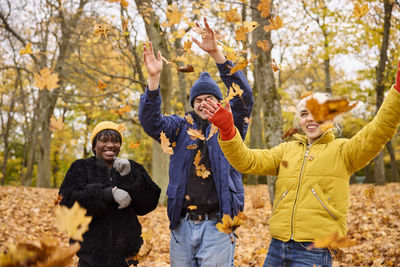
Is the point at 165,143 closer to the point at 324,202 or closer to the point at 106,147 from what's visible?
the point at 106,147

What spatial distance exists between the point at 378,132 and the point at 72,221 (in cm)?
190

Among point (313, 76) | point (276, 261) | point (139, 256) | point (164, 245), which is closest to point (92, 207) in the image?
point (139, 256)

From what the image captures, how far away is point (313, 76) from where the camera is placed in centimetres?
2491

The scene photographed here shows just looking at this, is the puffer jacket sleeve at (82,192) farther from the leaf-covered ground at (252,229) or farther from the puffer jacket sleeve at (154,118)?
the puffer jacket sleeve at (154,118)

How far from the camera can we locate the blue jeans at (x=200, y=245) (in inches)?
92.0

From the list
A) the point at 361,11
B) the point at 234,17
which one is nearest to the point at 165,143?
the point at 361,11

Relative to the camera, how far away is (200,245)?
7.91 ft

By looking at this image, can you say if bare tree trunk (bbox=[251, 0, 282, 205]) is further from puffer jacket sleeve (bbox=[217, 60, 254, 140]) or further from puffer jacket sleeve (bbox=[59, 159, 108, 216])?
puffer jacket sleeve (bbox=[59, 159, 108, 216])

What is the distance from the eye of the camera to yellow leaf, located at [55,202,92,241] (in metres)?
1.72

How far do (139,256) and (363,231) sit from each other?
4.53m

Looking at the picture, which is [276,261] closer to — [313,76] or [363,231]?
[363,231]

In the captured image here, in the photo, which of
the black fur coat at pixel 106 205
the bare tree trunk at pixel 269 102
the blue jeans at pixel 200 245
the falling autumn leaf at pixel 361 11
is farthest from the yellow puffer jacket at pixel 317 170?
the bare tree trunk at pixel 269 102

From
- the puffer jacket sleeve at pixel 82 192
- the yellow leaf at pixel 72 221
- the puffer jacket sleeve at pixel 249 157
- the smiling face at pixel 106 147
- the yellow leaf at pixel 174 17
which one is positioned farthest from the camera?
the yellow leaf at pixel 174 17

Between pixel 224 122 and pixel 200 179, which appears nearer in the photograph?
pixel 224 122
